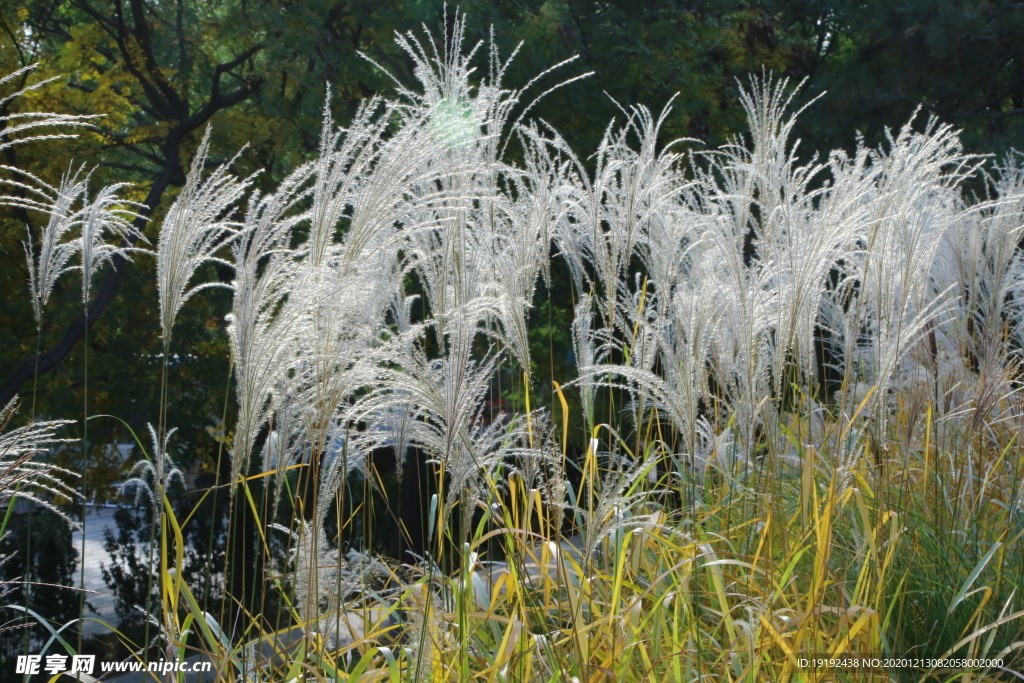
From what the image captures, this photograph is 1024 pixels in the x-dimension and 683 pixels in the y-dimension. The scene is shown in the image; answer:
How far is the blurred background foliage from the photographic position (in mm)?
8078

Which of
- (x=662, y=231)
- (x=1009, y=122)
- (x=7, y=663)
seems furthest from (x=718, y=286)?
(x=1009, y=122)

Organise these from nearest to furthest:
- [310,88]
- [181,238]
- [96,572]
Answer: [181,238]
[310,88]
[96,572]

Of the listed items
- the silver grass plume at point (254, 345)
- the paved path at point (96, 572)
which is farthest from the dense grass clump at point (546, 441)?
the paved path at point (96, 572)

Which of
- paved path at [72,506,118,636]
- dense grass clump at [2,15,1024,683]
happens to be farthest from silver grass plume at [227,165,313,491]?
paved path at [72,506,118,636]

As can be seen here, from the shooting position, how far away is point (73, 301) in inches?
312

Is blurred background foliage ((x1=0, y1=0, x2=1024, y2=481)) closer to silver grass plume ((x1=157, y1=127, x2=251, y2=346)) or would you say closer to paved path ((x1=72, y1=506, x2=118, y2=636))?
paved path ((x1=72, y1=506, x2=118, y2=636))

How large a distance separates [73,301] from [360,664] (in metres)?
7.13

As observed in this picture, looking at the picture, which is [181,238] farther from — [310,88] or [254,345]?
[310,88]

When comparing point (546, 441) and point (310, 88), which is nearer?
point (546, 441)

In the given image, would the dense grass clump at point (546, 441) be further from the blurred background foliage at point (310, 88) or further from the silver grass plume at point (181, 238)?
the blurred background foliage at point (310, 88)

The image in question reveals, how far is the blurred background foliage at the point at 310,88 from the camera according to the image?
8.08 metres

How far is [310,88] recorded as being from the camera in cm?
877

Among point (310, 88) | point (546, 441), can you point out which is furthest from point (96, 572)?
point (546, 441)

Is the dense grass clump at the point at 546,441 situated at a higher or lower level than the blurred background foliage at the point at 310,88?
lower
